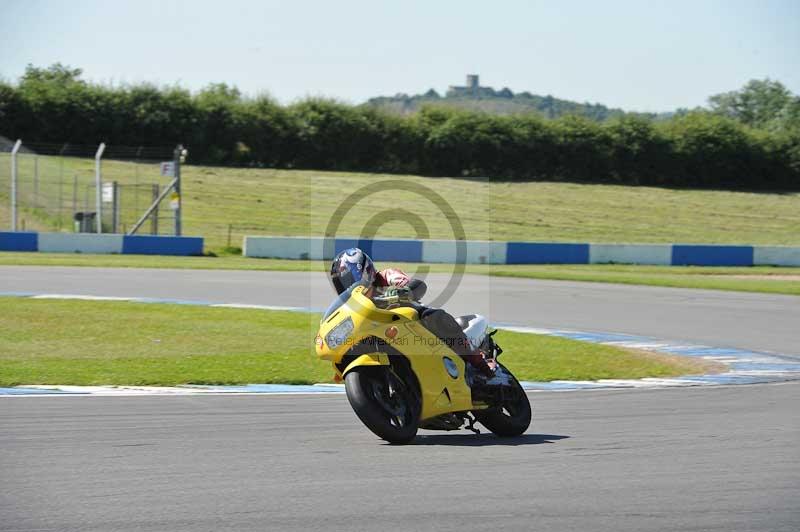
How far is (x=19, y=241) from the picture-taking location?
29.8 meters

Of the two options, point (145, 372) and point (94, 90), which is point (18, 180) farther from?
point (145, 372)

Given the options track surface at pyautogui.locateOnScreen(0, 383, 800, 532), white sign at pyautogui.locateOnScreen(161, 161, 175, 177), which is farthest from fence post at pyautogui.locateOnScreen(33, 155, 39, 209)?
track surface at pyautogui.locateOnScreen(0, 383, 800, 532)

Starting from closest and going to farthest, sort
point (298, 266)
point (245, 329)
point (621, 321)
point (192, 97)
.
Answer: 1. point (245, 329)
2. point (621, 321)
3. point (298, 266)
4. point (192, 97)

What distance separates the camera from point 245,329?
577 inches

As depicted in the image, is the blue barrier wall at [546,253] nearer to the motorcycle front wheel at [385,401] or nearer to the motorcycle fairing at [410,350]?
the motorcycle fairing at [410,350]

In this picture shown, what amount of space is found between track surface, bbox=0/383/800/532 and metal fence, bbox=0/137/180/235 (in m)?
22.9

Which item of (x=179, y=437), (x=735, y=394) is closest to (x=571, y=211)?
(x=735, y=394)

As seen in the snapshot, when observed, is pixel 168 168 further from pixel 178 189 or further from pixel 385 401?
pixel 385 401

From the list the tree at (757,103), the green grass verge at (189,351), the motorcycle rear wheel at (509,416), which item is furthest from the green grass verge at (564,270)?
the tree at (757,103)

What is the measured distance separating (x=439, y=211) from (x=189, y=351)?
29.1 metres

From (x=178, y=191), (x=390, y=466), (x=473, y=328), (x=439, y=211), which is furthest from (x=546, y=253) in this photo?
(x=390, y=466)

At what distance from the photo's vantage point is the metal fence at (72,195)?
30.5 metres

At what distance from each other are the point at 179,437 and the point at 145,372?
3.82 meters

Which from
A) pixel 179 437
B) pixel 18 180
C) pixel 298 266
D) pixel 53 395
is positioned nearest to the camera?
Answer: pixel 179 437
